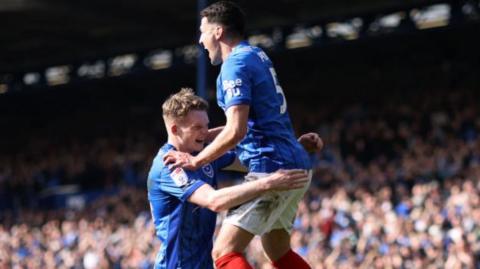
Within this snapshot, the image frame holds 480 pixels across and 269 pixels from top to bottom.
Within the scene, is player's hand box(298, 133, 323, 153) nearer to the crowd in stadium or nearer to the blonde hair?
the blonde hair

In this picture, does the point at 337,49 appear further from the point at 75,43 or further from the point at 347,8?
the point at 75,43

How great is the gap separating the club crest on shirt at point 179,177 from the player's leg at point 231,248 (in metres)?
0.43

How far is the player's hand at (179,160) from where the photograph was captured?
554 cm

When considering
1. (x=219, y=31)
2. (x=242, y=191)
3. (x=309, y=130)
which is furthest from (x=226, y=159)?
(x=309, y=130)

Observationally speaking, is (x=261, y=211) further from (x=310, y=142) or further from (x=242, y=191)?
(x=310, y=142)

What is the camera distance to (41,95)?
31.5m

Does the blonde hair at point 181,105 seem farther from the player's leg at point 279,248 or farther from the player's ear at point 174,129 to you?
the player's leg at point 279,248

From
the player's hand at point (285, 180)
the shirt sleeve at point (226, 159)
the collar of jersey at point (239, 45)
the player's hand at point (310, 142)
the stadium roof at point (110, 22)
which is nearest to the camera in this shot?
the player's hand at point (285, 180)

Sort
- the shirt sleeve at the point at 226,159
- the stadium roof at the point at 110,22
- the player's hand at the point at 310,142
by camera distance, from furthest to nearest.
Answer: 1. the stadium roof at the point at 110,22
2. the player's hand at the point at 310,142
3. the shirt sleeve at the point at 226,159

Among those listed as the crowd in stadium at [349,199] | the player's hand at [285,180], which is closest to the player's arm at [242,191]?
the player's hand at [285,180]

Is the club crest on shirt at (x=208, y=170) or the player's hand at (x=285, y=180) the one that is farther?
the club crest on shirt at (x=208, y=170)

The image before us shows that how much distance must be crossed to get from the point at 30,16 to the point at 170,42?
13.9 ft

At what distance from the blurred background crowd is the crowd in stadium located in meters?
0.04

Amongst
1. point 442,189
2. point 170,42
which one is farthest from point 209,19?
point 170,42
